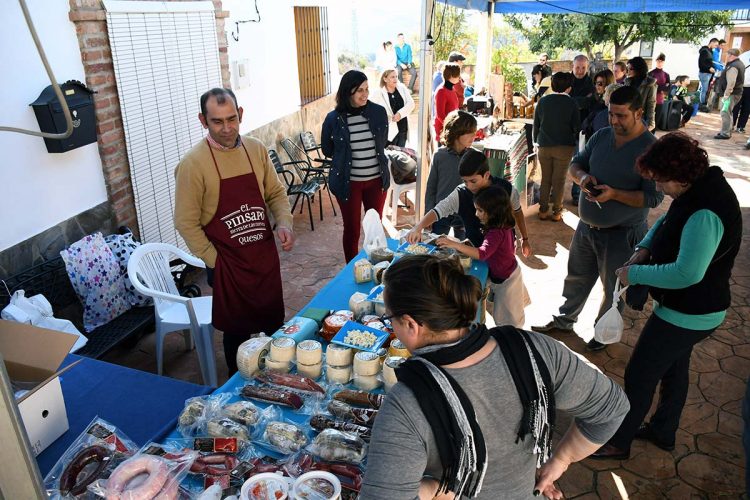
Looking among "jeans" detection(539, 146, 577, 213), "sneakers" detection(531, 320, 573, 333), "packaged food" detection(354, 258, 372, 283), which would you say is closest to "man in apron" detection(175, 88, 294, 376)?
"packaged food" detection(354, 258, 372, 283)

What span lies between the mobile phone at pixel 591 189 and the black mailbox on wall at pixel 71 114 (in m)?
3.42

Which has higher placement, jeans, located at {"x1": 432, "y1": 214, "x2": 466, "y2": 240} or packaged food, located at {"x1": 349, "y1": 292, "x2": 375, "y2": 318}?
packaged food, located at {"x1": 349, "y1": 292, "x2": 375, "y2": 318}

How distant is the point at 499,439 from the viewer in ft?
4.58

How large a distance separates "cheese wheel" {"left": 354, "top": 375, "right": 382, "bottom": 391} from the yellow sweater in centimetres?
132

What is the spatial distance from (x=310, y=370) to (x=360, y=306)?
59 cm

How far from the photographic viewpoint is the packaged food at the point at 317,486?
162cm

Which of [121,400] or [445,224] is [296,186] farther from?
[121,400]

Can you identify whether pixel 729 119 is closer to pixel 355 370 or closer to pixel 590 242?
pixel 590 242

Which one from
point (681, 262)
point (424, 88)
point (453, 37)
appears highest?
point (453, 37)

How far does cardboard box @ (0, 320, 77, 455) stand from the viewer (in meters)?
2.02

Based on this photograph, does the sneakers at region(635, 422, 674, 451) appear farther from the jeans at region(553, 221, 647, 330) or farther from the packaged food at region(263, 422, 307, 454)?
the packaged food at region(263, 422, 307, 454)

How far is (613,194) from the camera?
350cm

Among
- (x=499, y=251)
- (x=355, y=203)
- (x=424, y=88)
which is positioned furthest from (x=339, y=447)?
(x=424, y=88)

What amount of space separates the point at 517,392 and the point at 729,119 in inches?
476
